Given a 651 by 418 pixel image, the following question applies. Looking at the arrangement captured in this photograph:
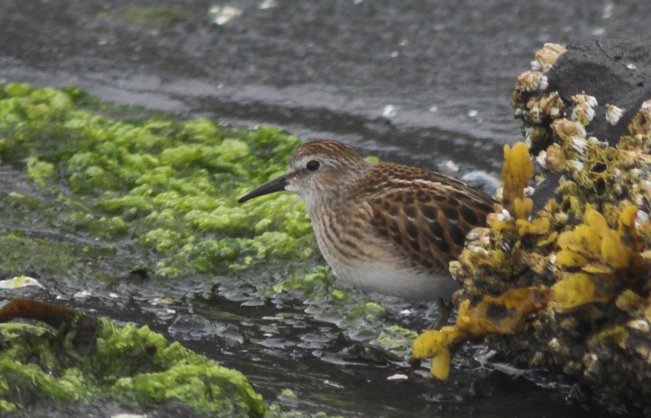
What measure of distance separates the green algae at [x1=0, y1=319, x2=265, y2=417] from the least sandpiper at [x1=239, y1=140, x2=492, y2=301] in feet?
4.91

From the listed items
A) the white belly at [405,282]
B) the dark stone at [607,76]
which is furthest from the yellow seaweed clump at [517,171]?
the white belly at [405,282]

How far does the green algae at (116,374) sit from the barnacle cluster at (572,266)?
77cm

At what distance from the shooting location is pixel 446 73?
29.6 feet

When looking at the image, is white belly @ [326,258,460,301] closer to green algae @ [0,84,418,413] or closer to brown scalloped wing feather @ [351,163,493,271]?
brown scalloped wing feather @ [351,163,493,271]

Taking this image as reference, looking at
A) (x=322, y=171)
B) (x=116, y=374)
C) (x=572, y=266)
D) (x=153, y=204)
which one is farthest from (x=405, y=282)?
(x=153, y=204)

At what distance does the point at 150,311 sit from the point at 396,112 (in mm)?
3065

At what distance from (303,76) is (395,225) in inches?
134

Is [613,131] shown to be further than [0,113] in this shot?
No

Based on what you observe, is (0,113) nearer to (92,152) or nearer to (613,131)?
(92,152)

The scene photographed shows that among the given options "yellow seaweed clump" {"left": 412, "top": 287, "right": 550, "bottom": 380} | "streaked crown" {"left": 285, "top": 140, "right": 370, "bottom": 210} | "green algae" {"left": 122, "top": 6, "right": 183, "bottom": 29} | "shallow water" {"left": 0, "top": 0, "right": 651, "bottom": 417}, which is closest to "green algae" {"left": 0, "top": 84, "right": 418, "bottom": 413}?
"shallow water" {"left": 0, "top": 0, "right": 651, "bottom": 417}

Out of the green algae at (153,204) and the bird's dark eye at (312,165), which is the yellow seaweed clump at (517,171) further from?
the bird's dark eye at (312,165)

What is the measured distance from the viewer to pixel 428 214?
587cm

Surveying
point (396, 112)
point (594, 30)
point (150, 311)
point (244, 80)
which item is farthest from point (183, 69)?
point (150, 311)

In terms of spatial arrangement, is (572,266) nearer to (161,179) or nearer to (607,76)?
(607,76)
